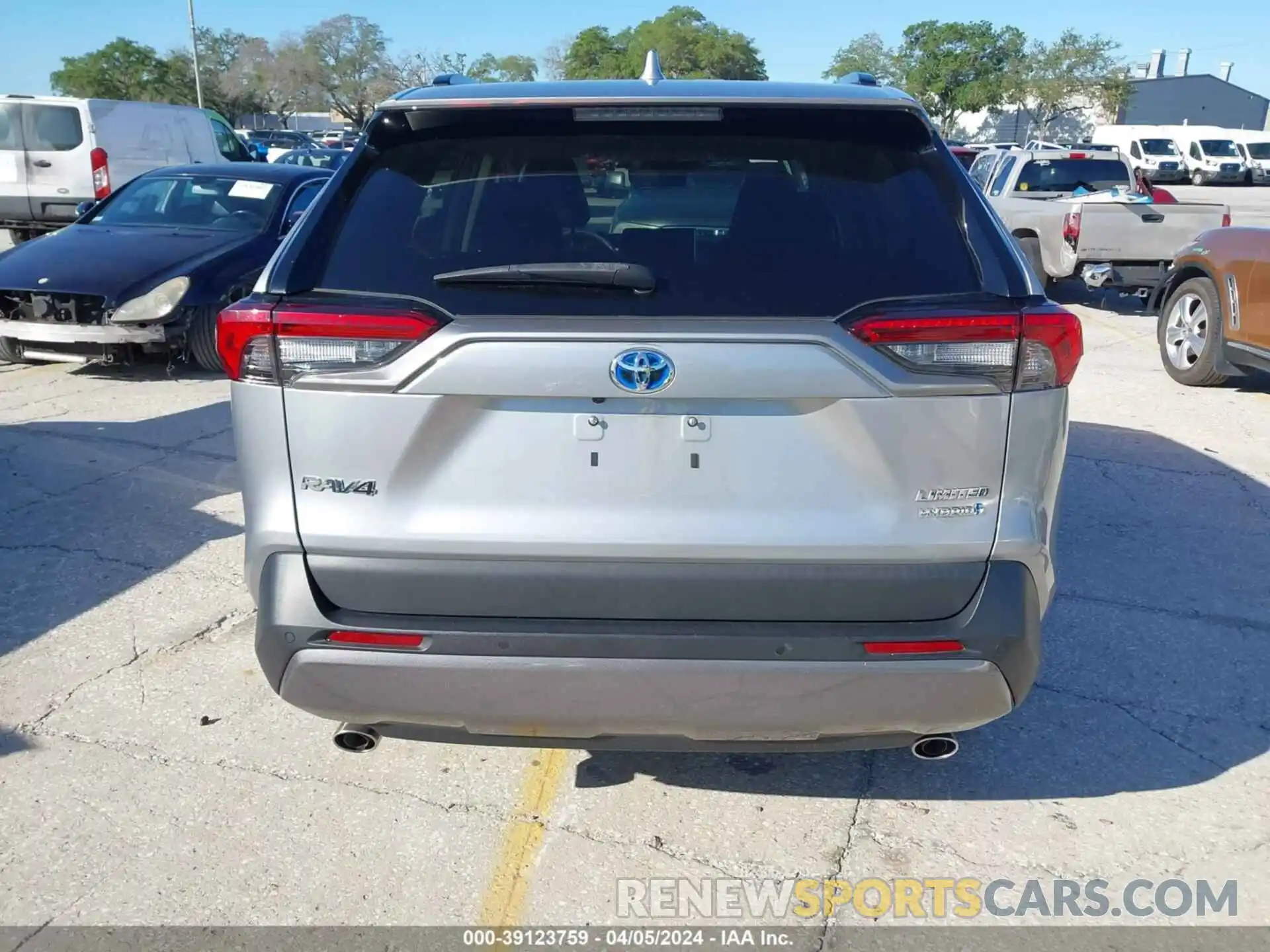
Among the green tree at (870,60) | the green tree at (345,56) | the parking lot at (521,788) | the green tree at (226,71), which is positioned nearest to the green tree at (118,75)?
the green tree at (226,71)

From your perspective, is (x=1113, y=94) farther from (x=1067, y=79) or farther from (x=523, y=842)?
(x=523, y=842)

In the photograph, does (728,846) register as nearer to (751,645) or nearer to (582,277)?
(751,645)

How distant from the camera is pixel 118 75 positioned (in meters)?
70.3

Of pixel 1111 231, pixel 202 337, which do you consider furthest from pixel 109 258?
pixel 1111 231

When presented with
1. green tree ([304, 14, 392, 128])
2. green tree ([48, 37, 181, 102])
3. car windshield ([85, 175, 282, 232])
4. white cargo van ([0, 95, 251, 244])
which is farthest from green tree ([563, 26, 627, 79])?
car windshield ([85, 175, 282, 232])

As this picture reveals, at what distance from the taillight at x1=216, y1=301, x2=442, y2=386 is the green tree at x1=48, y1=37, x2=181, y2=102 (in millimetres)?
76005

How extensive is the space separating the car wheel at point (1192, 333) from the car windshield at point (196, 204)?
7.47m

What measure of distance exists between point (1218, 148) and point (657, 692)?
49839mm

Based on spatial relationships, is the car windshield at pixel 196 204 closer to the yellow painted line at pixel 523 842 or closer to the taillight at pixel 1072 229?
the yellow painted line at pixel 523 842

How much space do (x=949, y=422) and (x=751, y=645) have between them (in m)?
0.66

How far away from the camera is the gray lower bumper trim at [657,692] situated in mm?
2398

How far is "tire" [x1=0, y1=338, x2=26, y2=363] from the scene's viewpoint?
8.23 metres

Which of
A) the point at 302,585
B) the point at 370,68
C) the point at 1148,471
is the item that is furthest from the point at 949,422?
the point at 370,68

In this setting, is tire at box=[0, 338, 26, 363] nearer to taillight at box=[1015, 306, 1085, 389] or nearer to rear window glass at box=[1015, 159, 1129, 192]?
taillight at box=[1015, 306, 1085, 389]
